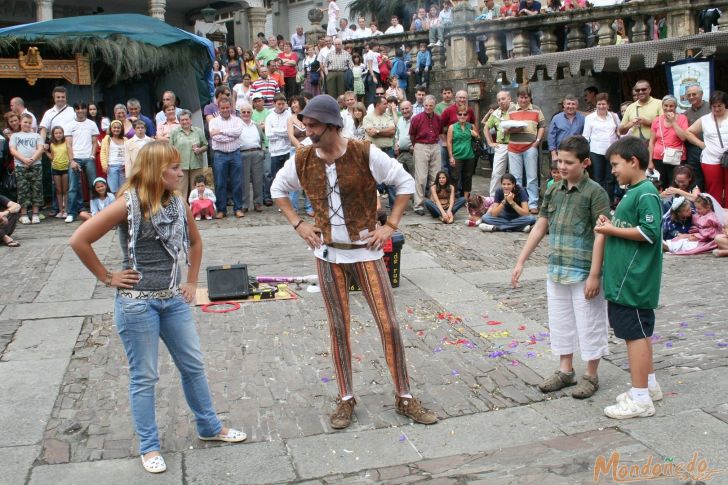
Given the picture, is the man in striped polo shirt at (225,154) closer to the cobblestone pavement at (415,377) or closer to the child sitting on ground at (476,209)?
the child sitting on ground at (476,209)

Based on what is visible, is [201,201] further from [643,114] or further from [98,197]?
[643,114]

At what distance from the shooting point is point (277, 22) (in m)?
41.4

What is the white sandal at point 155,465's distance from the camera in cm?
445

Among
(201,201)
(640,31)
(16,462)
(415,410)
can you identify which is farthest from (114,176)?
(415,410)

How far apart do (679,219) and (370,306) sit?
6531 mm

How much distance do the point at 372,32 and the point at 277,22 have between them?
19.7 meters

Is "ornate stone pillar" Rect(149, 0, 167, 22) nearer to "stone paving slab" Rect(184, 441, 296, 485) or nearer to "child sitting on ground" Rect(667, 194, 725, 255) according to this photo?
"child sitting on ground" Rect(667, 194, 725, 255)

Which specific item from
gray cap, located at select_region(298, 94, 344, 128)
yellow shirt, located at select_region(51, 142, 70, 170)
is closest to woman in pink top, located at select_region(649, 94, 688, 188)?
gray cap, located at select_region(298, 94, 344, 128)

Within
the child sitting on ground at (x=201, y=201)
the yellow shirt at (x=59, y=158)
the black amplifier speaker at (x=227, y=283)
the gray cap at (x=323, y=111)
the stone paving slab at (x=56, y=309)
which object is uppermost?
the gray cap at (x=323, y=111)

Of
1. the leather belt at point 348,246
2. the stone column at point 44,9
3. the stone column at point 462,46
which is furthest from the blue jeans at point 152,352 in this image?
the stone column at point 44,9

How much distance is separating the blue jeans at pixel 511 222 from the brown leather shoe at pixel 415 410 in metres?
7.11

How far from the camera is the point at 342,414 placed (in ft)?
16.6

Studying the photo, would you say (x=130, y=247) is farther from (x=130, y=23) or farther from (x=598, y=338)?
(x=130, y=23)

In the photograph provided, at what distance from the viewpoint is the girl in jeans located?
4355mm
